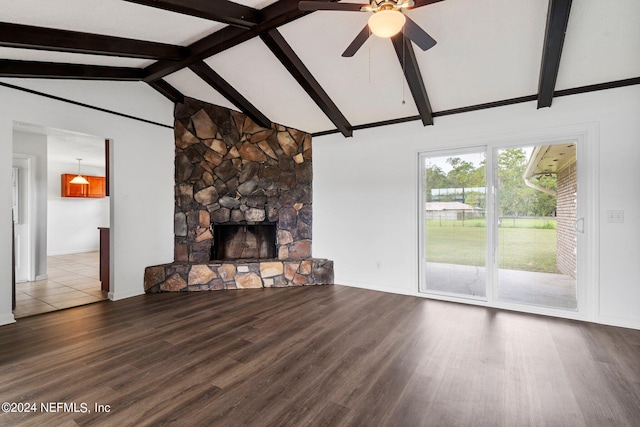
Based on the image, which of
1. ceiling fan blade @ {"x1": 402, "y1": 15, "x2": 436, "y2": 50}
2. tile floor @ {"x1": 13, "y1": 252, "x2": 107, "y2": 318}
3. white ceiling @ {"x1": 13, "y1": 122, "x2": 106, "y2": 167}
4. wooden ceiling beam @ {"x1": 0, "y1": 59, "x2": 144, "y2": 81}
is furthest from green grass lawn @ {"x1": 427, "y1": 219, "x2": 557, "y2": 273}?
white ceiling @ {"x1": 13, "y1": 122, "x2": 106, "y2": 167}

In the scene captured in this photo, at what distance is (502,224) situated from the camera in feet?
12.5

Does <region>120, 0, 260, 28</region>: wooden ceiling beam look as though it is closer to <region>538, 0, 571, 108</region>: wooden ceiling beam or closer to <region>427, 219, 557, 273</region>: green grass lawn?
<region>538, 0, 571, 108</region>: wooden ceiling beam

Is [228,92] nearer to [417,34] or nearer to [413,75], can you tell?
[413,75]

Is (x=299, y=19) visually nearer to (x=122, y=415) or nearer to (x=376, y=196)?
(x=376, y=196)

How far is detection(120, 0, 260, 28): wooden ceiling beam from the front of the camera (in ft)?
7.91

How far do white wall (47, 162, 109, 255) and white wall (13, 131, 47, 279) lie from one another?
2398 millimetres

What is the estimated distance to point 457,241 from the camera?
412cm

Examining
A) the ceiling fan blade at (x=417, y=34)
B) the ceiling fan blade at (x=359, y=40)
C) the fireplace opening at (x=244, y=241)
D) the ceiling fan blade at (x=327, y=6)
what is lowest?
the fireplace opening at (x=244, y=241)

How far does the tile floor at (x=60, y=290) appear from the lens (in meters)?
3.64

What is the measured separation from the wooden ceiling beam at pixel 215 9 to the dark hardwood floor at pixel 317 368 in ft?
9.35

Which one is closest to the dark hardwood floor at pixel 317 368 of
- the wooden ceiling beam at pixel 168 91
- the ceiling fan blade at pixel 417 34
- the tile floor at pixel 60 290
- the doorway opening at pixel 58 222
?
the tile floor at pixel 60 290

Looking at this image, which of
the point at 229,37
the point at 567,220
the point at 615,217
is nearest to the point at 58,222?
the point at 229,37

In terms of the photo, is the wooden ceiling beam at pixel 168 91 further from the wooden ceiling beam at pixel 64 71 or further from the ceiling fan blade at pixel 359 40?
the ceiling fan blade at pixel 359 40

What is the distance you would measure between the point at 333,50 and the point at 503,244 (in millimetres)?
3097
